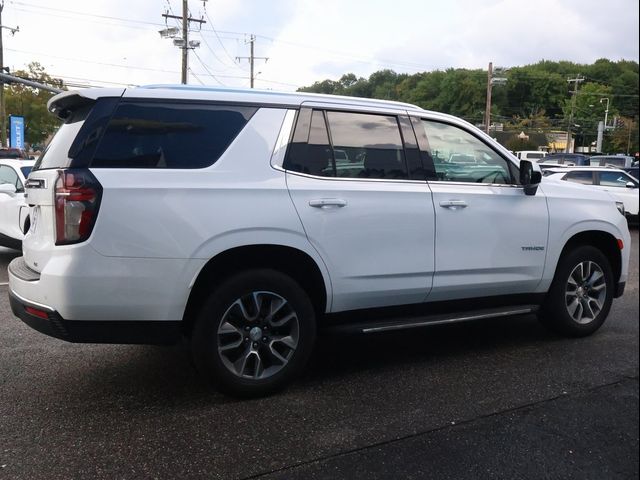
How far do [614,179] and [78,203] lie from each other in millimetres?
13822

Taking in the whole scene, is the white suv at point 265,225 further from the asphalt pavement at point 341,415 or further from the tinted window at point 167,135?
the asphalt pavement at point 341,415

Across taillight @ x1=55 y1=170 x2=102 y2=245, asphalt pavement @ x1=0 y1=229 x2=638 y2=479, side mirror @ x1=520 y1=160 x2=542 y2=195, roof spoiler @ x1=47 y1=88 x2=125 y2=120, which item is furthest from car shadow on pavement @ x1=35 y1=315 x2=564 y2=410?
roof spoiler @ x1=47 y1=88 x2=125 y2=120

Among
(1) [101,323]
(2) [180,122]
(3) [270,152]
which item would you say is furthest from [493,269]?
(1) [101,323]

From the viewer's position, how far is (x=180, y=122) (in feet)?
11.3

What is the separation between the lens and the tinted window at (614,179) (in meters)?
13.4

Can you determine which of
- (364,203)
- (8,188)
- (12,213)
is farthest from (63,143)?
(8,188)

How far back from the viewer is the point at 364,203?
12.6 feet

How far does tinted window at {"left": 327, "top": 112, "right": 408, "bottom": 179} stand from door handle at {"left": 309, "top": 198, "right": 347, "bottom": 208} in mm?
213

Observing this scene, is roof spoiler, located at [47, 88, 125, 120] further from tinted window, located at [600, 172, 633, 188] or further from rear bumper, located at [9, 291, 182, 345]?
tinted window, located at [600, 172, 633, 188]

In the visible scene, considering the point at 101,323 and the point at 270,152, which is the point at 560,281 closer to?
the point at 270,152

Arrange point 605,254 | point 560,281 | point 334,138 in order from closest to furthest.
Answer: point 334,138 < point 560,281 < point 605,254

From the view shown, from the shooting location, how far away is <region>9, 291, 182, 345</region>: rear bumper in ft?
10.4

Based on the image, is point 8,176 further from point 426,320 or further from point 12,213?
point 426,320

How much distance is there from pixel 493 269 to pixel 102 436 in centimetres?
295
